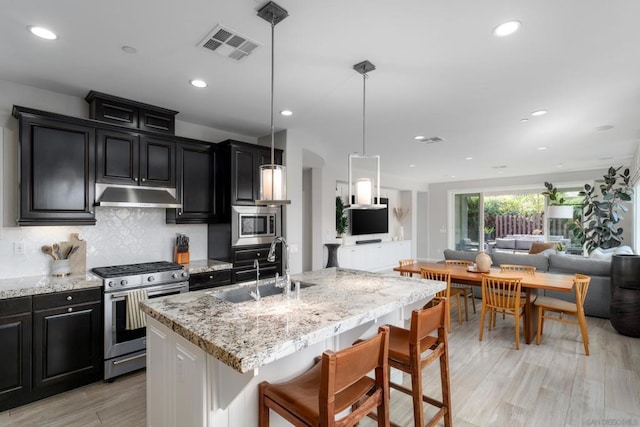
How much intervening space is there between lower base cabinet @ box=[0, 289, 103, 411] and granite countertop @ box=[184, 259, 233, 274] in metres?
0.84

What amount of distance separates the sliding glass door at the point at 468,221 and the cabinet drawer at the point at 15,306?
9872 millimetres

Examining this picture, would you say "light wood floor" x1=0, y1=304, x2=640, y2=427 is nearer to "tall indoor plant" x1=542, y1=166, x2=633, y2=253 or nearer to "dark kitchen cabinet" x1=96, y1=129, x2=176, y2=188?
"dark kitchen cabinet" x1=96, y1=129, x2=176, y2=188

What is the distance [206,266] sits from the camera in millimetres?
3543

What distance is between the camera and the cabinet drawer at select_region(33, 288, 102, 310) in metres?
2.56

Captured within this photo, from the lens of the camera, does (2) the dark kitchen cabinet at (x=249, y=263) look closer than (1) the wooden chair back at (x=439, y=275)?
Yes

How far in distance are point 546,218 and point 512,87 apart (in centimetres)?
705

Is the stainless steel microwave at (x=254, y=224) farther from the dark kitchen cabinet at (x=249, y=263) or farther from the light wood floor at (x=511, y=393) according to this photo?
the light wood floor at (x=511, y=393)

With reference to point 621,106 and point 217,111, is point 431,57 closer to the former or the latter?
point 217,111

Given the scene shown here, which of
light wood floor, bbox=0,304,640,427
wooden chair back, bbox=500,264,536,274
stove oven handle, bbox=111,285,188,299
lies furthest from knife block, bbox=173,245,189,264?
wooden chair back, bbox=500,264,536,274

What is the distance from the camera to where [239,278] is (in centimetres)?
379

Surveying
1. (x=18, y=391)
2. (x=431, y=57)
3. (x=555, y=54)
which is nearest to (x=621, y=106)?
(x=555, y=54)

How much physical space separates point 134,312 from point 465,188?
30.2ft

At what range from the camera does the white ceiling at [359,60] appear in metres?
1.90

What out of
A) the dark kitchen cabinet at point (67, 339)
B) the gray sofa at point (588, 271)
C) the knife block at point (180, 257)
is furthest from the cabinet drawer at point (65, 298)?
the gray sofa at point (588, 271)
